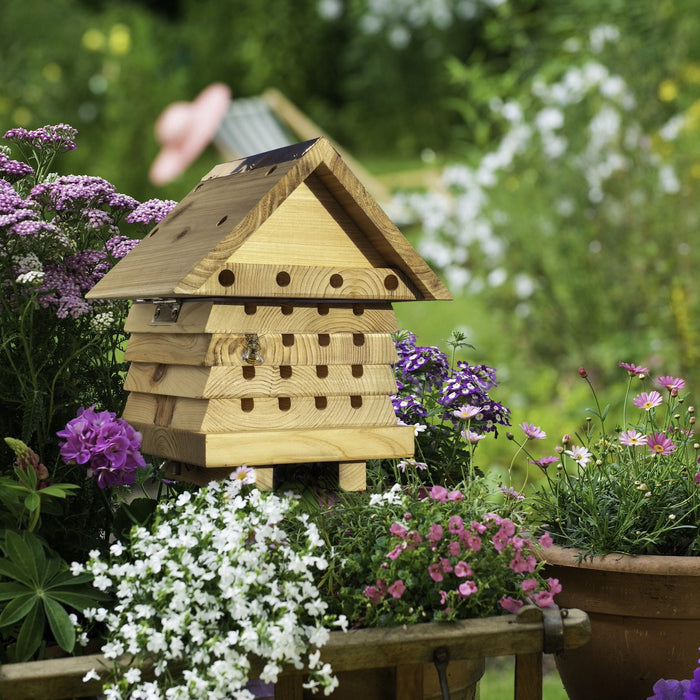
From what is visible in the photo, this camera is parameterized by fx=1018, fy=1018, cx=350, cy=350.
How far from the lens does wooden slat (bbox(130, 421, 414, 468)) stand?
2090 mm

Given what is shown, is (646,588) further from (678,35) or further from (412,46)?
(412,46)

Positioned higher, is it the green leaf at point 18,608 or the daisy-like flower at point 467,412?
the daisy-like flower at point 467,412

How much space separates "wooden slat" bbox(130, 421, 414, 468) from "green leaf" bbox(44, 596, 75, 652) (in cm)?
39

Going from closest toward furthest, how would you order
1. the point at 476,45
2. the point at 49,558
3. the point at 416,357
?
the point at 49,558
the point at 416,357
the point at 476,45

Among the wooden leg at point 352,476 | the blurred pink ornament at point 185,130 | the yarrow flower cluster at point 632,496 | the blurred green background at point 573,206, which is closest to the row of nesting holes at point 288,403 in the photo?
the wooden leg at point 352,476

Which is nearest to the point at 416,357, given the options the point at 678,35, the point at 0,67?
the point at 678,35

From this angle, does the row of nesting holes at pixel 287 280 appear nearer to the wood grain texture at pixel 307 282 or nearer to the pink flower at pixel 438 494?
the wood grain texture at pixel 307 282

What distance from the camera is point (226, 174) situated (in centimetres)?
246

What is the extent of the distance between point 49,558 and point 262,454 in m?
0.47

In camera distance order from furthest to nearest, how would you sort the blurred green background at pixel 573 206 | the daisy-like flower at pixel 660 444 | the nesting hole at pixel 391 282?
the blurred green background at pixel 573 206 → the daisy-like flower at pixel 660 444 → the nesting hole at pixel 391 282

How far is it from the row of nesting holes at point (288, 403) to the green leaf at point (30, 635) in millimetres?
563

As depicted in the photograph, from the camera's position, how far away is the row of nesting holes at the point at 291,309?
7.08 ft

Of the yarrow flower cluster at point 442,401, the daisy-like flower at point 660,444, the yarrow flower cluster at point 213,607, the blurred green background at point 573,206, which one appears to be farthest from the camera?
the blurred green background at point 573,206

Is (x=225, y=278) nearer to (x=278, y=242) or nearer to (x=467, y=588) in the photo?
(x=278, y=242)
